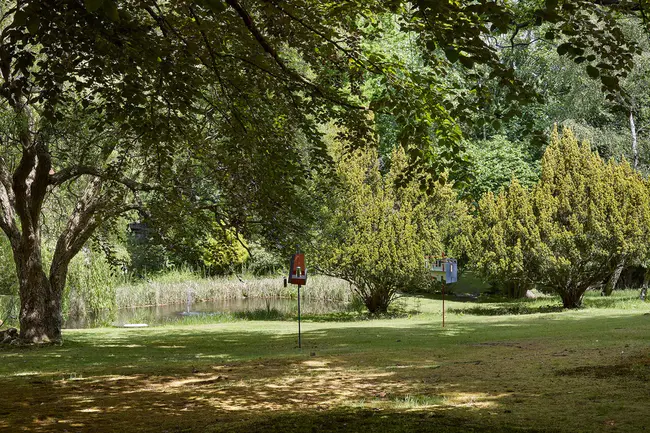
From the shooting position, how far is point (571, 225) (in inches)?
920

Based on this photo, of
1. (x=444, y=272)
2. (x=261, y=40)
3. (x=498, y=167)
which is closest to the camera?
(x=261, y=40)

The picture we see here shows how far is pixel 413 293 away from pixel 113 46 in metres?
30.2

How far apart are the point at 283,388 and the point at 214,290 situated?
28.2 metres

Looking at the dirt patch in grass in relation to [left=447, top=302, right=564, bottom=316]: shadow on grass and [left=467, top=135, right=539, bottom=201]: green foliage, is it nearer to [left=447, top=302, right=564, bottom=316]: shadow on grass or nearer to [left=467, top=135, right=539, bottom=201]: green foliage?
[left=447, top=302, right=564, bottom=316]: shadow on grass

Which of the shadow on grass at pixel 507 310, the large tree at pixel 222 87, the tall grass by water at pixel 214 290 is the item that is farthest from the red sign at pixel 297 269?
the tall grass by water at pixel 214 290

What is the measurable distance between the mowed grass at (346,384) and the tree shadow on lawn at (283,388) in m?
0.02

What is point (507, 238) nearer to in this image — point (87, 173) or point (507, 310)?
point (507, 310)

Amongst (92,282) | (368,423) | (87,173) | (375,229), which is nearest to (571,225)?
(375,229)

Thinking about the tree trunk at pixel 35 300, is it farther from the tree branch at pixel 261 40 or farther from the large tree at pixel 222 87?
Result: the tree branch at pixel 261 40

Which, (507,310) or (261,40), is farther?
(507,310)

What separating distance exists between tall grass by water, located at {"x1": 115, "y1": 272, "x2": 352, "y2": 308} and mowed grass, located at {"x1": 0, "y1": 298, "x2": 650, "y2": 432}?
16675 millimetres

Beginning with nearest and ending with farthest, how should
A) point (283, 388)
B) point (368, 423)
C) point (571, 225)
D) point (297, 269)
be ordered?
point (368, 423), point (283, 388), point (297, 269), point (571, 225)

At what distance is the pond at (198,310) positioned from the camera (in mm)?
25984

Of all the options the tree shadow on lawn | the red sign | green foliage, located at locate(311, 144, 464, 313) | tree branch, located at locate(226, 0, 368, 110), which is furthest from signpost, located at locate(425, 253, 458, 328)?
tree branch, located at locate(226, 0, 368, 110)
